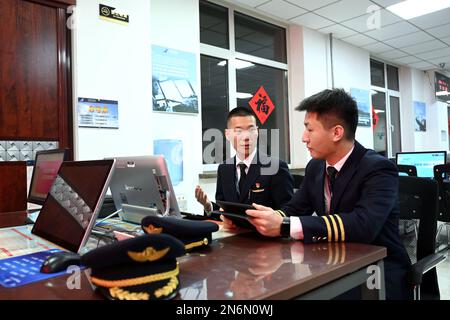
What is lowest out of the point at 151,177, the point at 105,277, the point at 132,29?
the point at 105,277

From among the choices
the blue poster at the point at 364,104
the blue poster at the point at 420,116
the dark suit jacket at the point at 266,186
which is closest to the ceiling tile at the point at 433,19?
the blue poster at the point at 364,104

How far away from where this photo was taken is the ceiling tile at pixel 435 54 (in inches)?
238

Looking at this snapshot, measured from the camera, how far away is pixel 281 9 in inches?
161

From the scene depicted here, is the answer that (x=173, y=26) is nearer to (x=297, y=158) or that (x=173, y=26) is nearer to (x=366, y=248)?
(x=297, y=158)

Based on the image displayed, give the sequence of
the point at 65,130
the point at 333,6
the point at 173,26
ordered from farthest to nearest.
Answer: the point at 333,6, the point at 173,26, the point at 65,130

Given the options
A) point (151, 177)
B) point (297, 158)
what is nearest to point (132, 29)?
point (151, 177)

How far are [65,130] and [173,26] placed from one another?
1573 millimetres

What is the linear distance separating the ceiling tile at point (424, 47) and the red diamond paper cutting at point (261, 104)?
9.98 feet

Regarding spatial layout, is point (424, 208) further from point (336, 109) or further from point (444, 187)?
point (444, 187)

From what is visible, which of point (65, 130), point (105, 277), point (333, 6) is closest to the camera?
point (105, 277)

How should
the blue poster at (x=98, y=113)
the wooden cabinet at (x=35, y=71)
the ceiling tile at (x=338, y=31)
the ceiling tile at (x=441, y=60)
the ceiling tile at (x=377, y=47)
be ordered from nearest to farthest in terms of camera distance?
1. the wooden cabinet at (x=35, y=71)
2. the blue poster at (x=98, y=113)
3. the ceiling tile at (x=338, y=31)
4. the ceiling tile at (x=377, y=47)
5. the ceiling tile at (x=441, y=60)

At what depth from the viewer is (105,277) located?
2.29 ft

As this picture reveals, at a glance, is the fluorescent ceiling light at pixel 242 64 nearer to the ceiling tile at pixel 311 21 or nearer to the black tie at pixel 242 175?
the ceiling tile at pixel 311 21

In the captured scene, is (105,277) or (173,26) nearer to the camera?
(105,277)
